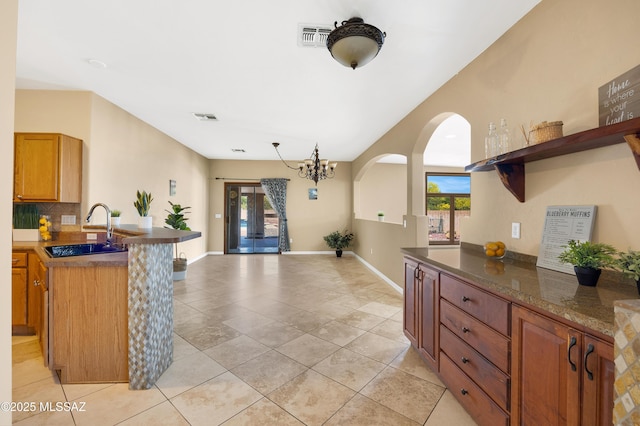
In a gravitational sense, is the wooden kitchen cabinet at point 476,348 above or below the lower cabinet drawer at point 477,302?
below

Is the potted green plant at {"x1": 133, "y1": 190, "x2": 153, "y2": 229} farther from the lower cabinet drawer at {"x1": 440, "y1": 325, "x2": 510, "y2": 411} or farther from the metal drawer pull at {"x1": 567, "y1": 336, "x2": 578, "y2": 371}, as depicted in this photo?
the metal drawer pull at {"x1": 567, "y1": 336, "x2": 578, "y2": 371}

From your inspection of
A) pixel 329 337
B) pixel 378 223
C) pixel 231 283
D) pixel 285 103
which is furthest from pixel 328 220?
pixel 329 337

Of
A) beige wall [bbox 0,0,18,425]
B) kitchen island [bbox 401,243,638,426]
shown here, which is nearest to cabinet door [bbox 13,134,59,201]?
beige wall [bbox 0,0,18,425]

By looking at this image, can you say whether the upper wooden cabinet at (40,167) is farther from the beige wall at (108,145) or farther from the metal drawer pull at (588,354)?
the metal drawer pull at (588,354)

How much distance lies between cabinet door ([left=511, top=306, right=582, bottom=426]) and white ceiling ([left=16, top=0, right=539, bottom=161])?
197 centimetres

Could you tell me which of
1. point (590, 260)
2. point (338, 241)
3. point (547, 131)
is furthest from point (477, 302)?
point (338, 241)

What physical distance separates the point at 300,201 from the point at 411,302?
5.65 metres

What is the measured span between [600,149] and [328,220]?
6.53 meters

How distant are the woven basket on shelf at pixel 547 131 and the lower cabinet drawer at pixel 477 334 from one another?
1127mm

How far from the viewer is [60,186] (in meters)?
2.94

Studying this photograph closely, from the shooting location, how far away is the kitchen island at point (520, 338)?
3.05ft

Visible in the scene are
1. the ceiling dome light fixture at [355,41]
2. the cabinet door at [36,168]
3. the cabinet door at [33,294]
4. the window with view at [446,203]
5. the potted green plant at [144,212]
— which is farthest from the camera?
the window with view at [446,203]

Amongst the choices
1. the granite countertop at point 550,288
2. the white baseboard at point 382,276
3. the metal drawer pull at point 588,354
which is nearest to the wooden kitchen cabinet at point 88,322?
the granite countertop at point 550,288

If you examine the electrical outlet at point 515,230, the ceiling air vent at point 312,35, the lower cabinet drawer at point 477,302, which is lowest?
the lower cabinet drawer at point 477,302
